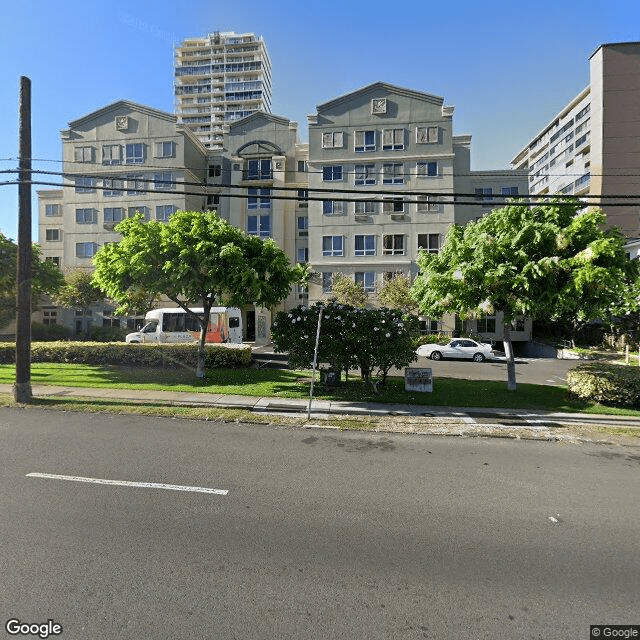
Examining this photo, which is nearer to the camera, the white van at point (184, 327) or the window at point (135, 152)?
the white van at point (184, 327)

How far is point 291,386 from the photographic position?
1384cm

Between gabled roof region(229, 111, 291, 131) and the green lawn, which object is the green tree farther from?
gabled roof region(229, 111, 291, 131)

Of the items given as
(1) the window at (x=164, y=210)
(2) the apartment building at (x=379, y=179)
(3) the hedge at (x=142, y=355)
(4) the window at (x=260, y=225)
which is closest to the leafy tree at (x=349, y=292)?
(2) the apartment building at (x=379, y=179)

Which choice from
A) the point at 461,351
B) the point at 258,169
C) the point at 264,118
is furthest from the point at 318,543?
the point at 264,118

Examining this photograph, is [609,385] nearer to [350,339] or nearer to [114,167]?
[350,339]

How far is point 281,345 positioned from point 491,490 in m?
8.33

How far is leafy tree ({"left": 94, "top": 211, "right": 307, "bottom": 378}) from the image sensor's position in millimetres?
12883

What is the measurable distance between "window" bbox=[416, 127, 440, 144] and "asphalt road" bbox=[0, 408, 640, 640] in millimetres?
32987

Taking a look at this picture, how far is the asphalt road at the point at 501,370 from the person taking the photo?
17188 millimetres

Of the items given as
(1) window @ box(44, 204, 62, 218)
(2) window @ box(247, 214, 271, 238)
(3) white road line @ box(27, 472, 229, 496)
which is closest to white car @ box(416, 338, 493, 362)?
(2) window @ box(247, 214, 271, 238)

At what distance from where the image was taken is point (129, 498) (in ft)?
16.6

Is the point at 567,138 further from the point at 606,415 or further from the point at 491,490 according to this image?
the point at 491,490

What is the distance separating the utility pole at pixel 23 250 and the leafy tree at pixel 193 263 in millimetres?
2632

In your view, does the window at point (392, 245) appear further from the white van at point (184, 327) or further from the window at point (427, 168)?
the white van at point (184, 327)
